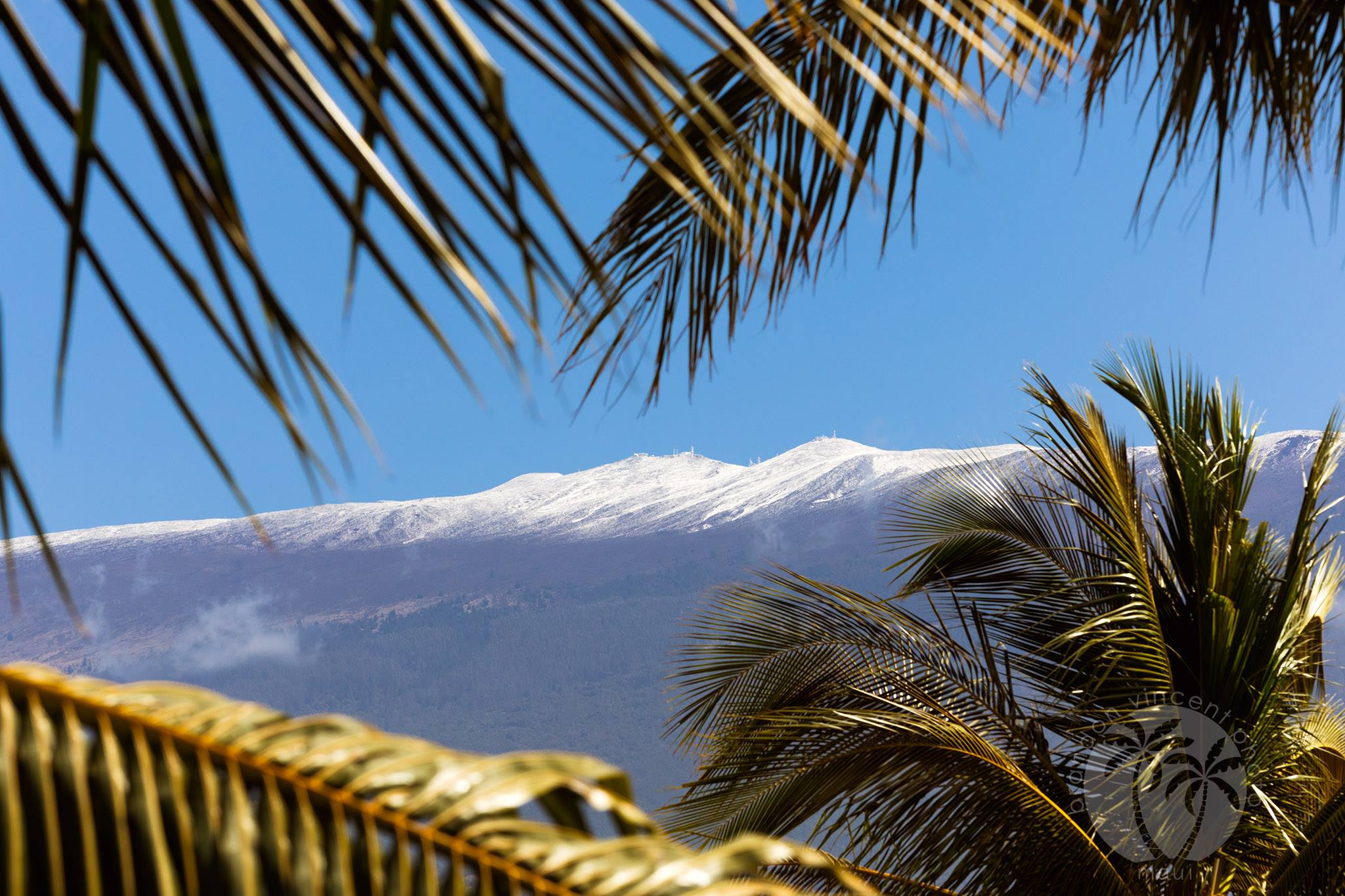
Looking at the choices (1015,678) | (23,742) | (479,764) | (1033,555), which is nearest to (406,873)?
(479,764)

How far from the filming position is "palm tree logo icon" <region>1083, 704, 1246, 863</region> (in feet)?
11.3

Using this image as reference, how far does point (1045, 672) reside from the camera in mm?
4223

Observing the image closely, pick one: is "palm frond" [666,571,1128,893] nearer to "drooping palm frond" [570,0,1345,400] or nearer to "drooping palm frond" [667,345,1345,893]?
"drooping palm frond" [667,345,1345,893]

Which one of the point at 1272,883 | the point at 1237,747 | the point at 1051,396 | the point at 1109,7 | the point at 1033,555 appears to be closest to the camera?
the point at 1109,7

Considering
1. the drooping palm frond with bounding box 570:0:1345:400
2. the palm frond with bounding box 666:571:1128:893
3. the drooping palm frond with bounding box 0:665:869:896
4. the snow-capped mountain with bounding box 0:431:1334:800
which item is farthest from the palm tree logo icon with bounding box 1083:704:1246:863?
the snow-capped mountain with bounding box 0:431:1334:800

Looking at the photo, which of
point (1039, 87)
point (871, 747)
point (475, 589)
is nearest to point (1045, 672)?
point (871, 747)

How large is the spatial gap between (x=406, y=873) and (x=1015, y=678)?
411 centimetres

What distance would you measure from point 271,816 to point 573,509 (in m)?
91.5

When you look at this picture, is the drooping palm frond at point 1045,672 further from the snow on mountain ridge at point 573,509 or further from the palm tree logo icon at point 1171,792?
the snow on mountain ridge at point 573,509

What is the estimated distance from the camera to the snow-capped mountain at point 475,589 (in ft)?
256

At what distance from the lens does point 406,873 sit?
529mm

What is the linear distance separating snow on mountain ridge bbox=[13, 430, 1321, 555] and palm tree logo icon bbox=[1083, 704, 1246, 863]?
241 feet

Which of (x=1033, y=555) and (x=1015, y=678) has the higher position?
(x=1033, y=555)

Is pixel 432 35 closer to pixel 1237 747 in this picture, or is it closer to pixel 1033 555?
pixel 1237 747
